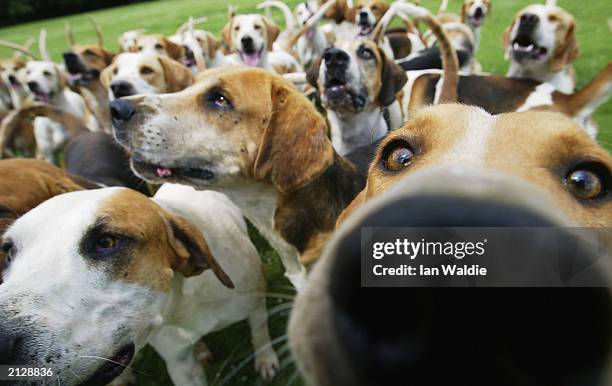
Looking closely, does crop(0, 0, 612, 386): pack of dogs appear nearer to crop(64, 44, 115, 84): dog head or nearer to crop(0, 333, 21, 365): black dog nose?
crop(0, 333, 21, 365): black dog nose

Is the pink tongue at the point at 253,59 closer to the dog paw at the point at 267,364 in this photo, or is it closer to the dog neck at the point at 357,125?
the dog neck at the point at 357,125

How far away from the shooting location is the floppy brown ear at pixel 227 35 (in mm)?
9245

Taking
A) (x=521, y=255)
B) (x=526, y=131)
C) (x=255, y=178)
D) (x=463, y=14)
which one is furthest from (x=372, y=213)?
(x=463, y=14)

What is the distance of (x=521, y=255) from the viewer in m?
0.77

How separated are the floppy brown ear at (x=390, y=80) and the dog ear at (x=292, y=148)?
2.51m

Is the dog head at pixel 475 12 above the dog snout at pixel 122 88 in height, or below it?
above

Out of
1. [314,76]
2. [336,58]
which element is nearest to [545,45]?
[336,58]

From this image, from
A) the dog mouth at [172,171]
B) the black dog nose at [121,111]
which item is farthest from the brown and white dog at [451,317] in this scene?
the black dog nose at [121,111]

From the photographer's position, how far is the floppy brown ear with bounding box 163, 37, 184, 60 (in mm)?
8333

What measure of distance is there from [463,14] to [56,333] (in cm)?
972

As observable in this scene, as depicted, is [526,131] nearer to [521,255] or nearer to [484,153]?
[484,153]

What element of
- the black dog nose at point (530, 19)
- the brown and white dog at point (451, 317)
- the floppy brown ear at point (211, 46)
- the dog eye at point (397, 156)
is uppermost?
the brown and white dog at point (451, 317)

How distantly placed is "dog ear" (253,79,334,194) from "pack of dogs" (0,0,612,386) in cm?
1

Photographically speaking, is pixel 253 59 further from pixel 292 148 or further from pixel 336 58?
pixel 292 148
